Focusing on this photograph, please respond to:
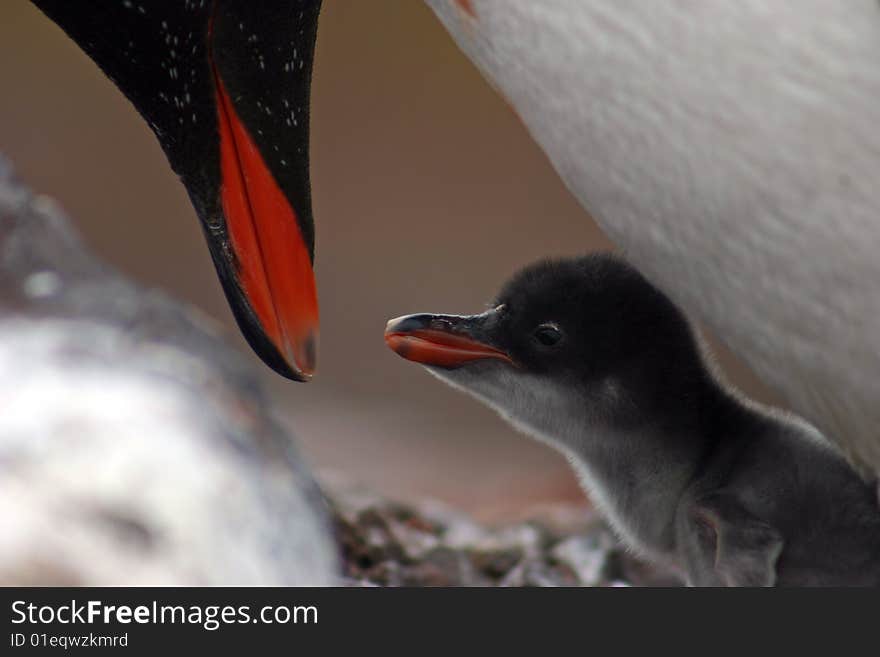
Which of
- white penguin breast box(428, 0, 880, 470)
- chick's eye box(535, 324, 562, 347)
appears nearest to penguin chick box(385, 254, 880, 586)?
chick's eye box(535, 324, 562, 347)

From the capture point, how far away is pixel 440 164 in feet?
5.66

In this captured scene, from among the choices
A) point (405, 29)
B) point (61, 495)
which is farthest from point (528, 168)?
point (61, 495)

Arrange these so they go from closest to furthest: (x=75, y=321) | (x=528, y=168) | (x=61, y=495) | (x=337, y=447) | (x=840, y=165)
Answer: (x=840, y=165) → (x=61, y=495) → (x=75, y=321) → (x=337, y=447) → (x=528, y=168)

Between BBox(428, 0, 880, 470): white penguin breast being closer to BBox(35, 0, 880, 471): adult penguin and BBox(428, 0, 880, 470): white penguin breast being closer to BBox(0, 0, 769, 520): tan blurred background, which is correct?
BBox(35, 0, 880, 471): adult penguin

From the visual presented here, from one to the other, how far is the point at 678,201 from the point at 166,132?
0.95ft

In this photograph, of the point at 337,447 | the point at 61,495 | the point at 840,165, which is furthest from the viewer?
the point at 337,447

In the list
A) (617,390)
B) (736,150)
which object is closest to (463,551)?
(617,390)

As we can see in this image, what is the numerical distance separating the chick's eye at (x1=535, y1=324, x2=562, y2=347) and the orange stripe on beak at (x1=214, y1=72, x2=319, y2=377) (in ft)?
0.58

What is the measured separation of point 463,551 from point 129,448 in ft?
1.40

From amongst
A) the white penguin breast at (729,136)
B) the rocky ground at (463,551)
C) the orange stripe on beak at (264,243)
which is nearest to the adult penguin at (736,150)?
the white penguin breast at (729,136)

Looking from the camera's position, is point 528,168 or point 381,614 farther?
point 528,168

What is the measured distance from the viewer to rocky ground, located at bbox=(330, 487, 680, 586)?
3.19 feet

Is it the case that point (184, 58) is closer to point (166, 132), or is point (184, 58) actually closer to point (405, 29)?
point (166, 132)

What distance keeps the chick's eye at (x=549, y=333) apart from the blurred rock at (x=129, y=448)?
0.17m
